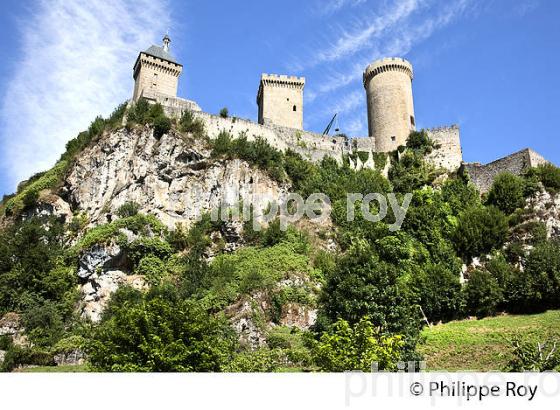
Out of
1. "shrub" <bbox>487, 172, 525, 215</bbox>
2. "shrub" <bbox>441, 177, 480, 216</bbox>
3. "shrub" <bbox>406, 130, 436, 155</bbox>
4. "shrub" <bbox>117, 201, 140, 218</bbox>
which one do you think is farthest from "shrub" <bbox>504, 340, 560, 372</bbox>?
"shrub" <bbox>406, 130, 436, 155</bbox>

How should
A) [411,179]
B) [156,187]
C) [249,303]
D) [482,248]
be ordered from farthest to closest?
1. [411,179]
2. [156,187]
3. [482,248]
4. [249,303]

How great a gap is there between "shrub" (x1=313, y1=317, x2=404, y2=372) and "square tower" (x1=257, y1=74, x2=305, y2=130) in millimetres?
28514

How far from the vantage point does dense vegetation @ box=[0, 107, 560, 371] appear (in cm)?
2250

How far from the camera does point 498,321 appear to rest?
25266 mm

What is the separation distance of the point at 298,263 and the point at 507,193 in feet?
42.9

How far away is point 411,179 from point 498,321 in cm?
1288

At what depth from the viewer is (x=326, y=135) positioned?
133ft

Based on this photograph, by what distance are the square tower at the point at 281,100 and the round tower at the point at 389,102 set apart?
17.5ft

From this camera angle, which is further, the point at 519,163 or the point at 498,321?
the point at 519,163

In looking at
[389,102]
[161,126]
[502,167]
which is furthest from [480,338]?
[389,102]

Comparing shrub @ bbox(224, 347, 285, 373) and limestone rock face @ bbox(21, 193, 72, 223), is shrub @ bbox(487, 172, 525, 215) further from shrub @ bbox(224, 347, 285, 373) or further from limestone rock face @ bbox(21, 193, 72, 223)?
limestone rock face @ bbox(21, 193, 72, 223)
